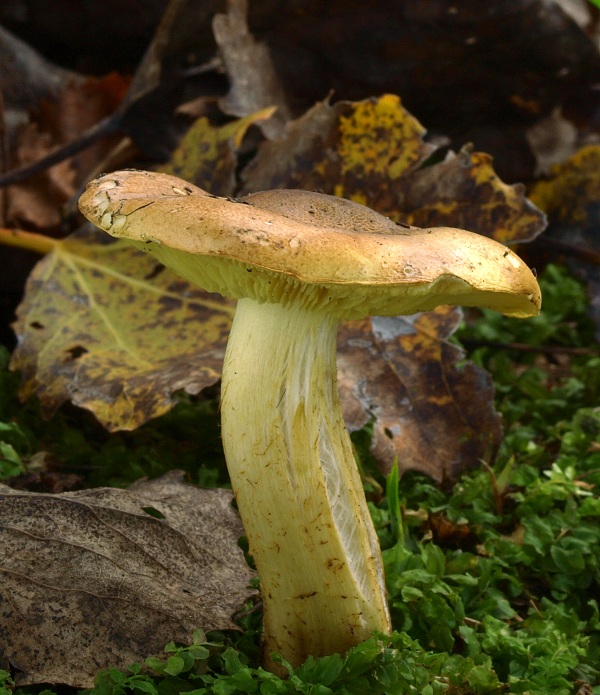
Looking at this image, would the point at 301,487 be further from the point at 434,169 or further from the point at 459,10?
the point at 459,10

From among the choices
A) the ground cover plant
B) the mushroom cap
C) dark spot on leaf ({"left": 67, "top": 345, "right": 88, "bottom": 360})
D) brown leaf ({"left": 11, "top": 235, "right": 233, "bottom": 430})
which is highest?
the mushroom cap

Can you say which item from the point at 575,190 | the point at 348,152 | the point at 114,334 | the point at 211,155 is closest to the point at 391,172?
the point at 348,152

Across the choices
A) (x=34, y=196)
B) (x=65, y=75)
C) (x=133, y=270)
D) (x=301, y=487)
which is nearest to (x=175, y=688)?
(x=301, y=487)

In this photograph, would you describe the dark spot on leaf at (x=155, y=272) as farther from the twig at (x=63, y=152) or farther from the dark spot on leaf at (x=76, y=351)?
the twig at (x=63, y=152)

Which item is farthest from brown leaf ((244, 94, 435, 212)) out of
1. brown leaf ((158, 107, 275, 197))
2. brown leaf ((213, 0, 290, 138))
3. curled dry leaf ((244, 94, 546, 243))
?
brown leaf ((213, 0, 290, 138))

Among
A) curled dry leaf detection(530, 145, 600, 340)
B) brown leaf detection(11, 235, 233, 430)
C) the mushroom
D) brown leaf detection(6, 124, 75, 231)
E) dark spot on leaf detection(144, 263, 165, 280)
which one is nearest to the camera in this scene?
the mushroom

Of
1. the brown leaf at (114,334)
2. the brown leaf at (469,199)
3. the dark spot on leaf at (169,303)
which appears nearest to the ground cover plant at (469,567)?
the brown leaf at (114,334)

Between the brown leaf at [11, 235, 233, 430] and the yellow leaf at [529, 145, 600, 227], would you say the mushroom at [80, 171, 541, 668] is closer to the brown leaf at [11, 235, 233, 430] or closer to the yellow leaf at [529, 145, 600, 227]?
the brown leaf at [11, 235, 233, 430]
